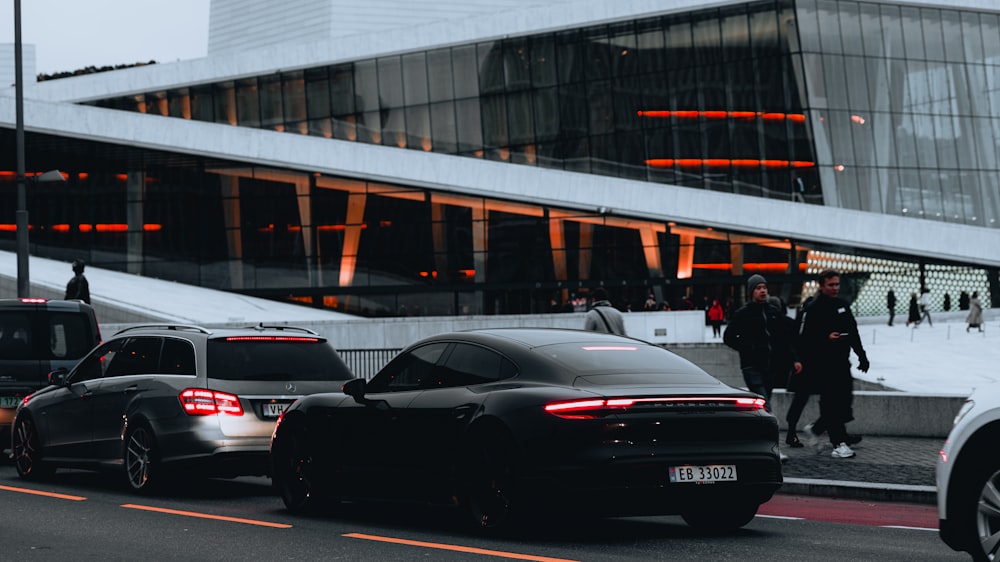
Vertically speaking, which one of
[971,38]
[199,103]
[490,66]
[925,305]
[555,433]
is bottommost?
[555,433]

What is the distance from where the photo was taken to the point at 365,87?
176ft

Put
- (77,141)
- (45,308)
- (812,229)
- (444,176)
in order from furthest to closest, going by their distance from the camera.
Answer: (77,141), (444,176), (812,229), (45,308)

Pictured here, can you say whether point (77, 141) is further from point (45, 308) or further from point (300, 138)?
point (45, 308)

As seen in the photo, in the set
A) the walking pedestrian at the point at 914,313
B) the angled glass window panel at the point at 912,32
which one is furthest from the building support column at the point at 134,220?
the angled glass window panel at the point at 912,32

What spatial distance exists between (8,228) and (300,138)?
566 inches

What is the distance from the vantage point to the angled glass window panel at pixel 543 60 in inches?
2036

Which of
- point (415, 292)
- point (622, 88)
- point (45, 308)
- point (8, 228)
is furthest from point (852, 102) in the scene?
point (45, 308)

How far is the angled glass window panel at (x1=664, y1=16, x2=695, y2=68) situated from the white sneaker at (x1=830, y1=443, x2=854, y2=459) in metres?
37.2

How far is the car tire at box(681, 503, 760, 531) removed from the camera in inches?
369

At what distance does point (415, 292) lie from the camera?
173 ft

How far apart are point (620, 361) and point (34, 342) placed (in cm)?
933

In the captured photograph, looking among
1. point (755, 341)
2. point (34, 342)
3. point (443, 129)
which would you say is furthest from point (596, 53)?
point (755, 341)

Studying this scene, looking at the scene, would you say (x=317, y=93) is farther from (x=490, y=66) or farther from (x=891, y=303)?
(x=891, y=303)

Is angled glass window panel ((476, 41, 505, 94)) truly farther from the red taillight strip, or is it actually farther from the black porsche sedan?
the black porsche sedan
